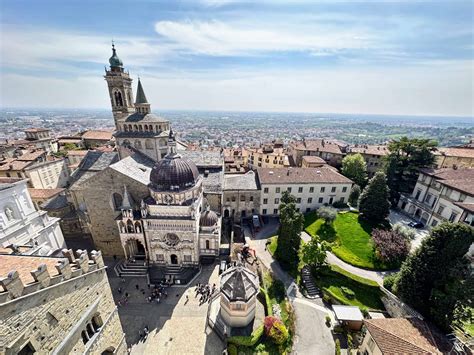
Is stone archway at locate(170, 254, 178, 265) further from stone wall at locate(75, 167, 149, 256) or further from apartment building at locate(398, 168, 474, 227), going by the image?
apartment building at locate(398, 168, 474, 227)

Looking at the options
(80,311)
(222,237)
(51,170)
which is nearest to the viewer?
(80,311)

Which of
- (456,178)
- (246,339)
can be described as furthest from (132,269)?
(456,178)

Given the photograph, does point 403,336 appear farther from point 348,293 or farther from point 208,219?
point 208,219

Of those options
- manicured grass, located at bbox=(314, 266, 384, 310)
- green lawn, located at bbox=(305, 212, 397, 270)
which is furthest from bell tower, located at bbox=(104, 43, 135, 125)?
manicured grass, located at bbox=(314, 266, 384, 310)

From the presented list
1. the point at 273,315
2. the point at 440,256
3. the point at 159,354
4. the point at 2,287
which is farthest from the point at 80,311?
the point at 440,256

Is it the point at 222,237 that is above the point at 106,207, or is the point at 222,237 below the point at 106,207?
below

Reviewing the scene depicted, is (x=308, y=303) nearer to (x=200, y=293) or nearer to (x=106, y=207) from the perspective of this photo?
(x=200, y=293)
